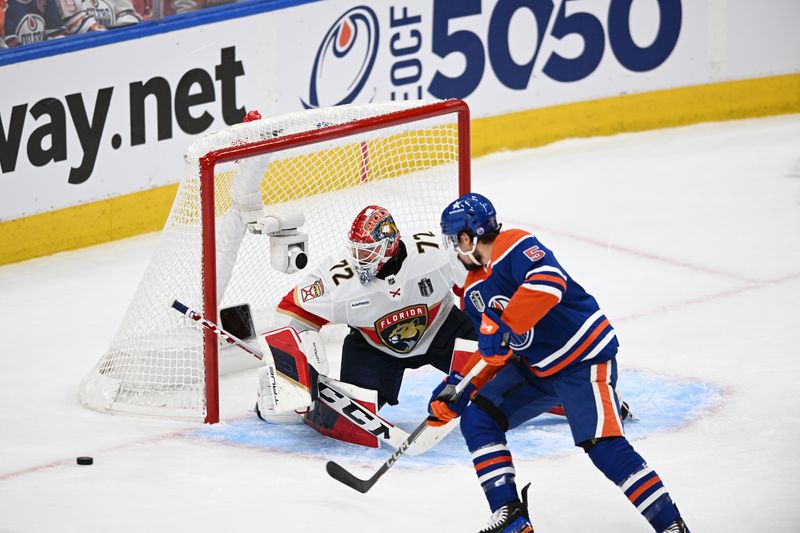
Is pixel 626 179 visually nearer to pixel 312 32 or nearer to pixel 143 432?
pixel 312 32

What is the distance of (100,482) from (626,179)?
160 inches

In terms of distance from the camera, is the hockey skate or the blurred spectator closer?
the hockey skate

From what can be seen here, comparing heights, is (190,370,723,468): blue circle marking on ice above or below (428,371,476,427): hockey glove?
below

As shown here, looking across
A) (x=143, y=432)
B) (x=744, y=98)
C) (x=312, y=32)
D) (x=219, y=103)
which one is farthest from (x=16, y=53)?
(x=744, y=98)

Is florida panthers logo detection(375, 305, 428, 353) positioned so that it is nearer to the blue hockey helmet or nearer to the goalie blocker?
the goalie blocker

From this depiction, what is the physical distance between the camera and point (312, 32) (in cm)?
761

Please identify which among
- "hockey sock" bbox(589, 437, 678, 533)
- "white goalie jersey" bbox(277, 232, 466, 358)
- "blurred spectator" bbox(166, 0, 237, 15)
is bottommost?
"hockey sock" bbox(589, 437, 678, 533)

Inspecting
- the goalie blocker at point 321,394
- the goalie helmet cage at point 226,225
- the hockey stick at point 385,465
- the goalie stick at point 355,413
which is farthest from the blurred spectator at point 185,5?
the hockey stick at point 385,465

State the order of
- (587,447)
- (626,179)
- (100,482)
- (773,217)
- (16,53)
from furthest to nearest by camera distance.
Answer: (626,179)
(773,217)
(16,53)
(100,482)
(587,447)

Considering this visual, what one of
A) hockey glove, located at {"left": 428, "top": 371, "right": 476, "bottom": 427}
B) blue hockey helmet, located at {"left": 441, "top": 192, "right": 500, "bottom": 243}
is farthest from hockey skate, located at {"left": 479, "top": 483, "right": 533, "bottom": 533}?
blue hockey helmet, located at {"left": 441, "top": 192, "right": 500, "bottom": 243}

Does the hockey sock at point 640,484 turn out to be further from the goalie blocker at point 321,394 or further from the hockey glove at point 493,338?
the goalie blocker at point 321,394

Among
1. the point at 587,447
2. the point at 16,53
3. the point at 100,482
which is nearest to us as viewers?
the point at 587,447

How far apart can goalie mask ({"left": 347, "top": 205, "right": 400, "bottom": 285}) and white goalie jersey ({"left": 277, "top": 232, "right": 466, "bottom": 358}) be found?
3.9 inches

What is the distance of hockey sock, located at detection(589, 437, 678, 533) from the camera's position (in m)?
3.97
